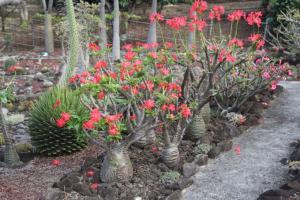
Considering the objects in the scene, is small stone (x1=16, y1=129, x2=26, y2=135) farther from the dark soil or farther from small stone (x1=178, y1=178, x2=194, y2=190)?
small stone (x1=178, y1=178, x2=194, y2=190)

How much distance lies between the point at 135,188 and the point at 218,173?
1337 mm

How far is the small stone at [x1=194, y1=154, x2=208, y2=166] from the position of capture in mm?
6699

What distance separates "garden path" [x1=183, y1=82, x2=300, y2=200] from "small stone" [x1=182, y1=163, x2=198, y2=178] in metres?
0.08

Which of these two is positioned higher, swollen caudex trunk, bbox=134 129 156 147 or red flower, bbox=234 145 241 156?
swollen caudex trunk, bbox=134 129 156 147

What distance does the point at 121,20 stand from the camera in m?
19.6

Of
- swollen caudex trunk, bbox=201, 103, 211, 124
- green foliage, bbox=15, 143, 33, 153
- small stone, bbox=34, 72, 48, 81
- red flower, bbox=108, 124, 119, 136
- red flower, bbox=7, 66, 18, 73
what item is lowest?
green foliage, bbox=15, 143, 33, 153

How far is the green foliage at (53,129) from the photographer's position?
6.96 metres

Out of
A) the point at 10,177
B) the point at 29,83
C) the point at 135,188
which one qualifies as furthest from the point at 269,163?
the point at 29,83

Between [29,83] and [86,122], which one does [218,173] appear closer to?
[86,122]

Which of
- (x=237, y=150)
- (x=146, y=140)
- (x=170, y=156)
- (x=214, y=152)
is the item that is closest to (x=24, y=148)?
(x=146, y=140)

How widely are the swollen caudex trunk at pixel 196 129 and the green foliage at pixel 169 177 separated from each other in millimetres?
1279

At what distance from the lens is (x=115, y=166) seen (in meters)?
5.97

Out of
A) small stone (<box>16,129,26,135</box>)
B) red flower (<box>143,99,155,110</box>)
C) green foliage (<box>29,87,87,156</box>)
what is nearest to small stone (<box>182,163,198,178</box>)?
red flower (<box>143,99,155,110</box>)

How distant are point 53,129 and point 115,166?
4.99 ft
